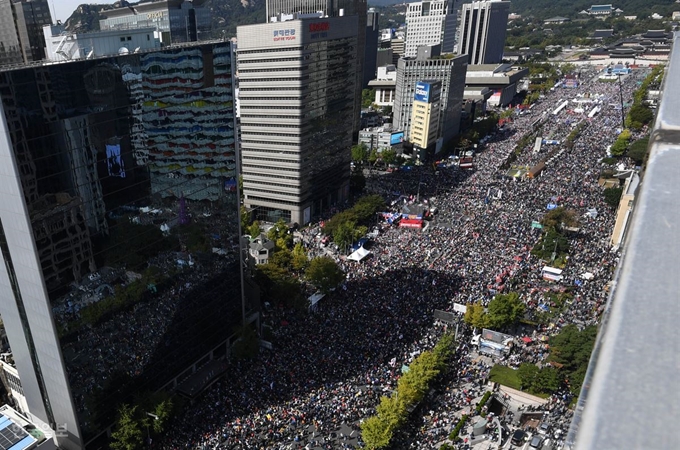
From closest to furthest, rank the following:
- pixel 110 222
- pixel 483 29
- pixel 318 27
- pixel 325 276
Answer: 1. pixel 110 222
2. pixel 325 276
3. pixel 318 27
4. pixel 483 29

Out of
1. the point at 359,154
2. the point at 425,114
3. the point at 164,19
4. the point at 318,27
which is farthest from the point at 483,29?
the point at 164,19

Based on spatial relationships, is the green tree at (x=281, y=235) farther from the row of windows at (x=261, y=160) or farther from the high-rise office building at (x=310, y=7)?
the high-rise office building at (x=310, y=7)

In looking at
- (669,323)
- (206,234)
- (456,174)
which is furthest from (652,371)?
(456,174)

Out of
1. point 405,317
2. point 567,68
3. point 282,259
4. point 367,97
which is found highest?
point 567,68

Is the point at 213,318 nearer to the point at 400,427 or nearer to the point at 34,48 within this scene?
the point at 400,427

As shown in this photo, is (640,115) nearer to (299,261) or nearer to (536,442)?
(299,261)

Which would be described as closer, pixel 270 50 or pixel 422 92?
pixel 270 50
